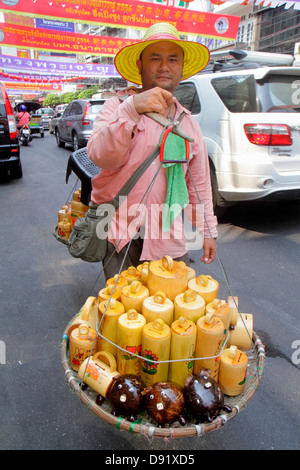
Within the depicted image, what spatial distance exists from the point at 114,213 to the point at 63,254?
227cm

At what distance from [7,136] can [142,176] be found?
5541mm

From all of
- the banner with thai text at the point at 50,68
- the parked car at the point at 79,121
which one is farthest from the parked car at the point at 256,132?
the banner with thai text at the point at 50,68

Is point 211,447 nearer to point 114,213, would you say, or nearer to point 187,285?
point 187,285

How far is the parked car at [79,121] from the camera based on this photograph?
28.7ft

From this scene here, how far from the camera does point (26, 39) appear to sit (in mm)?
11938

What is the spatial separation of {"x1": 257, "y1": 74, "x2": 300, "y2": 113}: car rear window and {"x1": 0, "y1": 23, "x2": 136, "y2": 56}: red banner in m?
11.3

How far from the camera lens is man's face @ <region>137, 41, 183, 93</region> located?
146 centimetres

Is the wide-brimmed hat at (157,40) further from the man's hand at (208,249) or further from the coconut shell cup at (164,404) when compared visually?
the coconut shell cup at (164,404)

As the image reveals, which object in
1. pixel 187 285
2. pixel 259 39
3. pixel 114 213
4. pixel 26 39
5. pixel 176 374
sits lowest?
pixel 176 374

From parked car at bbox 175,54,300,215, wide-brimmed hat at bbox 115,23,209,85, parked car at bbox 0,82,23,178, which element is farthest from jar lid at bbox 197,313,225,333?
parked car at bbox 0,82,23,178


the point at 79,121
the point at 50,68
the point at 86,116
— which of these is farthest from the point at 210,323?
the point at 50,68

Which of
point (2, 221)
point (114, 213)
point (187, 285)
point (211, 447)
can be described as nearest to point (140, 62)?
point (114, 213)

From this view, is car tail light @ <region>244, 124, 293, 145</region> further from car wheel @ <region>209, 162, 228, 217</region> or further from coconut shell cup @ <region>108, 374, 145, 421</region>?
coconut shell cup @ <region>108, 374, 145, 421</region>

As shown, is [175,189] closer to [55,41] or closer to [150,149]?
[150,149]
